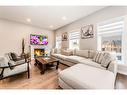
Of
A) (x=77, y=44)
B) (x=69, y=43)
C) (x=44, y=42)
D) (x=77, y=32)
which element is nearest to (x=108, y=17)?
(x=77, y=32)

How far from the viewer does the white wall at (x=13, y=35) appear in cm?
443

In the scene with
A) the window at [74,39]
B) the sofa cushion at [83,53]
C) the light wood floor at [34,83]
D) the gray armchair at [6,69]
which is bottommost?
the light wood floor at [34,83]

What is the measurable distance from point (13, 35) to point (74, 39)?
399 centimetres

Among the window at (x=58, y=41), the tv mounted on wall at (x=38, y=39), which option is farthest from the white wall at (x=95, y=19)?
the tv mounted on wall at (x=38, y=39)

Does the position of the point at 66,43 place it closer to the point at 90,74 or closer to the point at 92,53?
the point at 92,53

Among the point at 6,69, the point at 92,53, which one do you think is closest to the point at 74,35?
the point at 92,53

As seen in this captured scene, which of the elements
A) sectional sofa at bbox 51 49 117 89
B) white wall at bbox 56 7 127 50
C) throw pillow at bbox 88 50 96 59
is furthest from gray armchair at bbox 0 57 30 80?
white wall at bbox 56 7 127 50

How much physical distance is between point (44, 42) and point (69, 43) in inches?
87.9

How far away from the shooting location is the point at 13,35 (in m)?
4.80

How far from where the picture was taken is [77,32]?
4711 millimetres

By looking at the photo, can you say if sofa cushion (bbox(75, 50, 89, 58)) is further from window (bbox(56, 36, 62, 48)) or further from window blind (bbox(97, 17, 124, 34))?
window (bbox(56, 36, 62, 48))

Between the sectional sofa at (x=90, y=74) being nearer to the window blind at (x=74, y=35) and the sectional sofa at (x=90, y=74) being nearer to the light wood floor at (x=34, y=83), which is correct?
the light wood floor at (x=34, y=83)

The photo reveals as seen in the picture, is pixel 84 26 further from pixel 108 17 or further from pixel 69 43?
pixel 69 43

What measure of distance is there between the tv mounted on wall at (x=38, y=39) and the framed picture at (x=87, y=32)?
3.32 m
